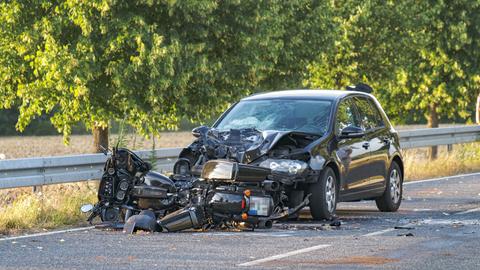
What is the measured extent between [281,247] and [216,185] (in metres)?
1.95

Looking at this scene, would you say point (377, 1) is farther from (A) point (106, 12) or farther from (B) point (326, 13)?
(A) point (106, 12)

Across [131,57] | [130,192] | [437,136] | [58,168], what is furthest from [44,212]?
[437,136]

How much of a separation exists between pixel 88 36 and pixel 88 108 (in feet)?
5.55

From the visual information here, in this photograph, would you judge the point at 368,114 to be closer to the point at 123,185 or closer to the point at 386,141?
the point at 386,141

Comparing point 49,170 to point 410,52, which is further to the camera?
point 410,52

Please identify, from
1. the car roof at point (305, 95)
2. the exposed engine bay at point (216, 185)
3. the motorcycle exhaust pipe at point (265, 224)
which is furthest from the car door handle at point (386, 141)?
the motorcycle exhaust pipe at point (265, 224)

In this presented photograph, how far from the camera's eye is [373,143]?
16062mm

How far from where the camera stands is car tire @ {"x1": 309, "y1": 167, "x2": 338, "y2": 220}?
46.7 ft

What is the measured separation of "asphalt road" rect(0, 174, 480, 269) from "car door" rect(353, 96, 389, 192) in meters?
0.60

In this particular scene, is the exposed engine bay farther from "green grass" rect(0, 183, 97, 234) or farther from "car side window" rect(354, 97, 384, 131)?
"car side window" rect(354, 97, 384, 131)

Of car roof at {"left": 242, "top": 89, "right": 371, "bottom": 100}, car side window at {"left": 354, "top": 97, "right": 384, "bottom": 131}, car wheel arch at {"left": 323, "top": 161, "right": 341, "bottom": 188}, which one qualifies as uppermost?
car roof at {"left": 242, "top": 89, "right": 371, "bottom": 100}

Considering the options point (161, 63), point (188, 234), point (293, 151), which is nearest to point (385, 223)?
point (293, 151)

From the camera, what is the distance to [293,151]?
14.2 metres

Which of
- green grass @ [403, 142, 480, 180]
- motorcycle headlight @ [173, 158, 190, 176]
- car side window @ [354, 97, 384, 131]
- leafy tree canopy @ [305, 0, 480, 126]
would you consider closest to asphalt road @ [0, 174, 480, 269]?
motorcycle headlight @ [173, 158, 190, 176]
